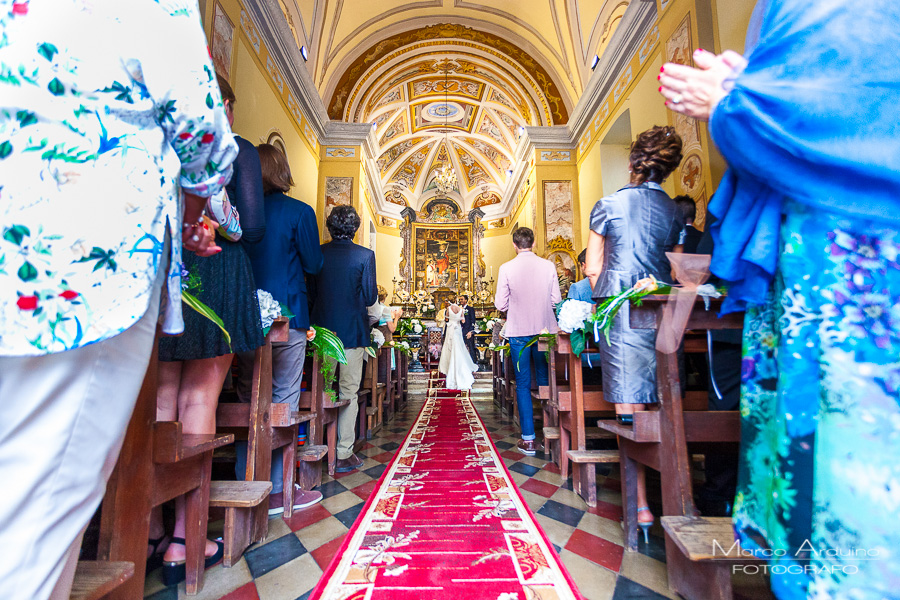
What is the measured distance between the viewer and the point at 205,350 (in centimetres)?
139

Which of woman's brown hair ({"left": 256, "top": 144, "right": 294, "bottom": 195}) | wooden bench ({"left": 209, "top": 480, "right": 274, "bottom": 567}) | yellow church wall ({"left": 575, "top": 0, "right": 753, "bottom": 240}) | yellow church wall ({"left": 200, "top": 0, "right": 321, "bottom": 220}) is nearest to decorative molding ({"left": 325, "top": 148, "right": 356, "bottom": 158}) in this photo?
yellow church wall ({"left": 200, "top": 0, "right": 321, "bottom": 220})

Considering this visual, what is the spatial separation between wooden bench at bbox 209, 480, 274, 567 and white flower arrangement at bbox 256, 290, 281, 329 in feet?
2.10

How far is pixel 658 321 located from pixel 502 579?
3.39ft

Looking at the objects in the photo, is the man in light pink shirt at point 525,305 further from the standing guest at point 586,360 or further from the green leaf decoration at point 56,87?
the green leaf decoration at point 56,87

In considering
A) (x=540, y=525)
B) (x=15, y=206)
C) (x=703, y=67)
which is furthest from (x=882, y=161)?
(x=540, y=525)

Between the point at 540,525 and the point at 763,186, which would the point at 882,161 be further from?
the point at 540,525

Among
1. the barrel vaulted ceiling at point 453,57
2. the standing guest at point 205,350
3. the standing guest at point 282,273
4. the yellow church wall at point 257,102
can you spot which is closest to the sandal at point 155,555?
the standing guest at point 205,350

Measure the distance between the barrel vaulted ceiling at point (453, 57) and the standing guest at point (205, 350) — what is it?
571 cm

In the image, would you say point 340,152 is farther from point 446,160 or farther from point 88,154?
point 88,154

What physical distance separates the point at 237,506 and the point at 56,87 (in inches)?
53.7

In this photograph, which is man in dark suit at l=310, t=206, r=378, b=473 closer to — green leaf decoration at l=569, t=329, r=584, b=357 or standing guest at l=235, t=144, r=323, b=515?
standing guest at l=235, t=144, r=323, b=515

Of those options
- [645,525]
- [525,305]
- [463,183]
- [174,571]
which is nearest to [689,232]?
[525,305]

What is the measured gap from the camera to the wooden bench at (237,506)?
142 centimetres

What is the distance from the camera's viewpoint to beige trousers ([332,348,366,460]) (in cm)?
272
